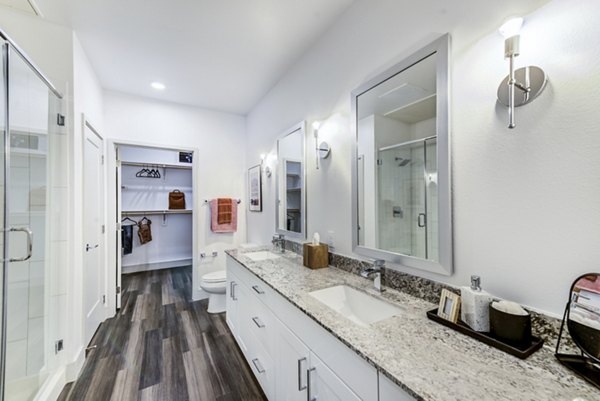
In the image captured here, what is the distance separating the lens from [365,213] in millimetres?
1660

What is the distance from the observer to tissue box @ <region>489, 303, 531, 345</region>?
823 millimetres

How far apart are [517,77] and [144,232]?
208 inches

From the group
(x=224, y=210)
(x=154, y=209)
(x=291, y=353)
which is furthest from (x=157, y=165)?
(x=291, y=353)

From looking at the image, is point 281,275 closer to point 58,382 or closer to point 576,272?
point 576,272

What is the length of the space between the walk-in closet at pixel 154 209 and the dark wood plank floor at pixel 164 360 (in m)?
1.67

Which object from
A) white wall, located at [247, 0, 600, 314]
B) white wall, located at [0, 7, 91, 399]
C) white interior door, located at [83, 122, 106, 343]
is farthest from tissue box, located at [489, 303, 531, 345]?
white interior door, located at [83, 122, 106, 343]

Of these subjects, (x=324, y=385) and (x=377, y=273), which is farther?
(x=377, y=273)

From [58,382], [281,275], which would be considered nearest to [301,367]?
[281,275]

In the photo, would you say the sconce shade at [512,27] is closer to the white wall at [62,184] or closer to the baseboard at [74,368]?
the white wall at [62,184]

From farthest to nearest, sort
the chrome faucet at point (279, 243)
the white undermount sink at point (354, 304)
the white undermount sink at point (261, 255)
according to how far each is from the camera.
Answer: the chrome faucet at point (279, 243), the white undermount sink at point (261, 255), the white undermount sink at point (354, 304)

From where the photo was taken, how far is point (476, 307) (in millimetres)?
930

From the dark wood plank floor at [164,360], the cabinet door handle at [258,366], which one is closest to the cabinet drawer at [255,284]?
the cabinet door handle at [258,366]

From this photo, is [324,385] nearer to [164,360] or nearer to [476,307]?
[476,307]

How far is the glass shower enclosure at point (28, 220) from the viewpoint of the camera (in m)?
1.59
